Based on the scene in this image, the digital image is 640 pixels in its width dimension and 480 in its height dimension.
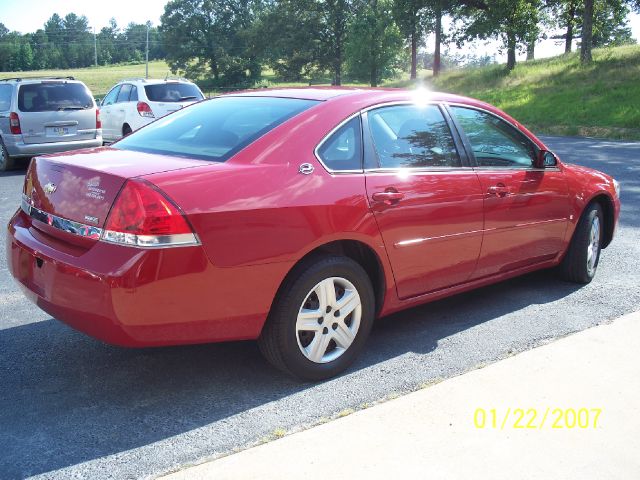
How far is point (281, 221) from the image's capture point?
343 centimetres

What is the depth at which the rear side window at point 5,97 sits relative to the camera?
43.3ft

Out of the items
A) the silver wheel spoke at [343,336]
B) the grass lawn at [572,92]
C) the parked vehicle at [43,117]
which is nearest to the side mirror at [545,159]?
the silver wheel spoke at [343,336]

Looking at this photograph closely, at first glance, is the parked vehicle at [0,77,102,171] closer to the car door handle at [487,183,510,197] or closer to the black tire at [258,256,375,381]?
the car door handle at [487,183,510,197]

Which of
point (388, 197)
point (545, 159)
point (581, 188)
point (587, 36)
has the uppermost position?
point (587, 36)

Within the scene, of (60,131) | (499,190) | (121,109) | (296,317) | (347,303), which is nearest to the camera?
(296,317)

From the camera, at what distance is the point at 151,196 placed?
316 centimetres

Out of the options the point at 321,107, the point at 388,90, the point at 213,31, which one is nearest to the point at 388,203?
the point at 321,107

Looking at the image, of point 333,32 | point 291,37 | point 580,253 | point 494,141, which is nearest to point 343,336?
point 494,141

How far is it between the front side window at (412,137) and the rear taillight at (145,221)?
136cm

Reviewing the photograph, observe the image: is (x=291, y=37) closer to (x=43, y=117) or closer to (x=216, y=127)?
(x=43, y=117)

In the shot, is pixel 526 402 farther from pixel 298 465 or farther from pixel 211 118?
pixel 211 118

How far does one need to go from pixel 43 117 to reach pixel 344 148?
10.6m

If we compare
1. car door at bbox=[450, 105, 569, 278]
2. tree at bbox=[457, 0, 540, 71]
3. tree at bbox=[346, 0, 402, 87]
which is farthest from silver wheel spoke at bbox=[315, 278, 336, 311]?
tree at bbox=[346, 0, 402, 87]

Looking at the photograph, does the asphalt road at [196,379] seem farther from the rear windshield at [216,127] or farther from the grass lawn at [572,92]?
the grass lawn at [572,92]
